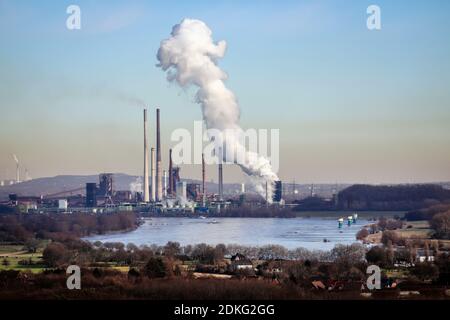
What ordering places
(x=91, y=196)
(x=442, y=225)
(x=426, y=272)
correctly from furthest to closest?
(x=91, y=196) → (x=442, y=225) → (x=426, y=272)

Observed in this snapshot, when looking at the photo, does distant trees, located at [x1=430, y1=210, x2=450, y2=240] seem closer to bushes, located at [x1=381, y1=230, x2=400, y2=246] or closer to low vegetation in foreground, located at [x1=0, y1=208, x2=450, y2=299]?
low vegetation in foreground, located at [x1=0, y1=208, x2=450, y2=299]

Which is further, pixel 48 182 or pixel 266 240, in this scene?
pixel 48 182

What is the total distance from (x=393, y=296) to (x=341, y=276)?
8.28ft

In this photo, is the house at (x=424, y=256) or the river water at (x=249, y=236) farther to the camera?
the river water at (x=249, y=236)

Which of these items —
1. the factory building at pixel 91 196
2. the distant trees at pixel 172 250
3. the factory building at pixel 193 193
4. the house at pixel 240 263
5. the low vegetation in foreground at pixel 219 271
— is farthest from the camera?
the factory building at pixel 193 193

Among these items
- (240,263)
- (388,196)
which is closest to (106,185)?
(388,196)

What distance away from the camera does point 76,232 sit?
23172mm

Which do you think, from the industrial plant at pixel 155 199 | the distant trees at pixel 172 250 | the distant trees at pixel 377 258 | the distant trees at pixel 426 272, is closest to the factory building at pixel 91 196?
the industrial plant at pixel 155 199

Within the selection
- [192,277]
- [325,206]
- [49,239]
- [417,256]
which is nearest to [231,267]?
[192,277]

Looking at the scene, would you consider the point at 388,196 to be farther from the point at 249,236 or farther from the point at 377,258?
the point at 377,258

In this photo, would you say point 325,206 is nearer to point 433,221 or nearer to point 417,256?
point 433,221

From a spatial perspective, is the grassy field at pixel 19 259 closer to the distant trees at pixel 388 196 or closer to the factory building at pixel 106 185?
the distant trees at pixel 388 196

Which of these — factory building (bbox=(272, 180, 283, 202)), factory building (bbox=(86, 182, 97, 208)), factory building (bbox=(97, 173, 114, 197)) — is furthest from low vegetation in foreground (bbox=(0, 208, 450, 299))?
factory building (bbox=(97, 173, 114, 197))
